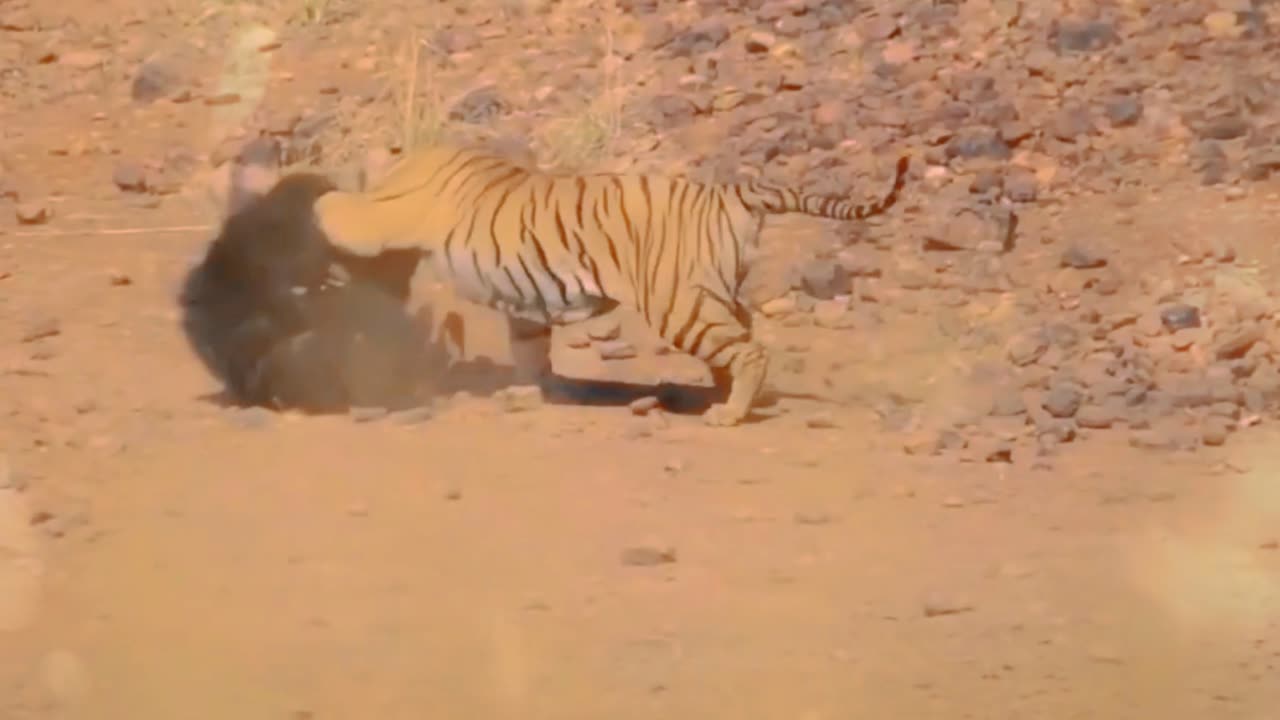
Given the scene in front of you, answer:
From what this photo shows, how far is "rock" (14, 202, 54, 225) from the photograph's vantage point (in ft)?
8.37

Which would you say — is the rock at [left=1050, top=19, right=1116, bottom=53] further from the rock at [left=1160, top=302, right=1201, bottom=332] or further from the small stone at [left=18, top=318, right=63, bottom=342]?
the small stone at [left=18, top=318, right=63, bottom=342]

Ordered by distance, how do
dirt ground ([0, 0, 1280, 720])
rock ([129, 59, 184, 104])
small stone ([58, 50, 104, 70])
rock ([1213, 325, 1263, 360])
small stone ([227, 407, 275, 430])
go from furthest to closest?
small stone ([58, 50, 104, 70]) < rock ([129, 59, 184, 104]) < rock ([1213, 325, 1263, 360]) < small stone ([227, 407, 275, 430]) < dirt ground ([0, 0, 1280, 720])

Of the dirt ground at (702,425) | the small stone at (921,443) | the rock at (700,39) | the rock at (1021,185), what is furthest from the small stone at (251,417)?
the rock at (1021,185)

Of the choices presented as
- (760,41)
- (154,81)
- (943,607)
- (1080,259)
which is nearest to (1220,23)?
(1080,259)

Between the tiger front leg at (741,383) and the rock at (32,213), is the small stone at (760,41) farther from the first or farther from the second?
the rock at (32,213)

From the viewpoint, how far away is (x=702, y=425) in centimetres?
229

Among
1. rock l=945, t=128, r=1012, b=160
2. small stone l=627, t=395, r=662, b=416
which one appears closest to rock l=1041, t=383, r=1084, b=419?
small stone l=627, t=395, r=662, b=416

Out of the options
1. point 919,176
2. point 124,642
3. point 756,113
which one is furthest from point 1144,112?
point 124,642

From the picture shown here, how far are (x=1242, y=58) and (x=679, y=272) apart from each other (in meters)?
1.27

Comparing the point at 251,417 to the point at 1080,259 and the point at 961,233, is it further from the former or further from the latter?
the point at 1080,259

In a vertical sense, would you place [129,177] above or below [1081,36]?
below

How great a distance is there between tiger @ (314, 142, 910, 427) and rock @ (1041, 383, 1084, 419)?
1.31 ft

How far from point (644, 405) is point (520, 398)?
18 centimetres

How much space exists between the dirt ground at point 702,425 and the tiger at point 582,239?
0.07 meters
